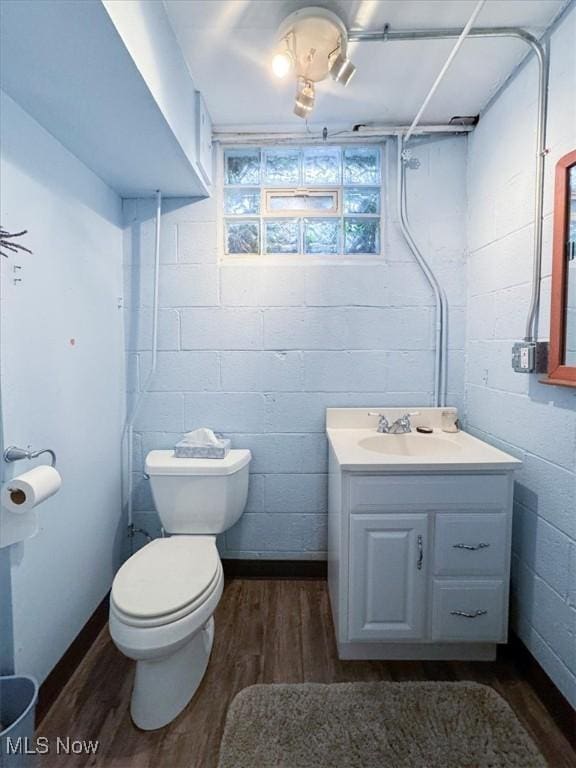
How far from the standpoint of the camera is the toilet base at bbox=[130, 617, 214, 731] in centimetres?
124

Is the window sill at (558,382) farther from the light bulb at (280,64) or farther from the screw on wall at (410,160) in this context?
the light bulb at (280,64)

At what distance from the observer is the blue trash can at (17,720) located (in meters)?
0.98

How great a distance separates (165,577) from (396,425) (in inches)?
45.6

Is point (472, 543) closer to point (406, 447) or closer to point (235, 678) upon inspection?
point (406, 447)

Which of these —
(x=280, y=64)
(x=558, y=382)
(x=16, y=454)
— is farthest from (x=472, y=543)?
(x=280, y=64)

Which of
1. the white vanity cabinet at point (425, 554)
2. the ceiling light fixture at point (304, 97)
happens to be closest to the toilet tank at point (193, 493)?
the white vanity cabinet at point (425, 554)

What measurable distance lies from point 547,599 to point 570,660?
→ 173mm

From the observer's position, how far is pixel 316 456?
6.49 feet

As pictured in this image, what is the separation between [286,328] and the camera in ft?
6.34

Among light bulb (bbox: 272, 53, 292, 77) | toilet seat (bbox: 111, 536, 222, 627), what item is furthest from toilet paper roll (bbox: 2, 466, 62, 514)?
light bulb (bbox: 272, 53, 292, 77)

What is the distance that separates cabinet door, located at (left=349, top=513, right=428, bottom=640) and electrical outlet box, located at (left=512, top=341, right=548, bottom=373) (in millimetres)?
655

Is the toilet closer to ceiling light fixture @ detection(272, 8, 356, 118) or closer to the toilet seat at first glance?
the toilet seat

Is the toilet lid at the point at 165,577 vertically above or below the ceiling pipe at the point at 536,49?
below

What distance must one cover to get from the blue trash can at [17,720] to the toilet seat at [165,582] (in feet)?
0.96
